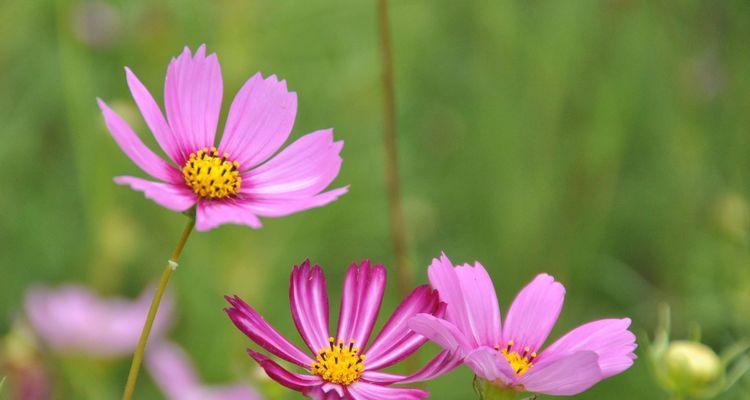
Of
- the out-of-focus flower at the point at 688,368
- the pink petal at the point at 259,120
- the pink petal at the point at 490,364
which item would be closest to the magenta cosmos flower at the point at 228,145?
the pink petal at the point at 259,120

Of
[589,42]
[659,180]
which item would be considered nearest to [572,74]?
[589,42]

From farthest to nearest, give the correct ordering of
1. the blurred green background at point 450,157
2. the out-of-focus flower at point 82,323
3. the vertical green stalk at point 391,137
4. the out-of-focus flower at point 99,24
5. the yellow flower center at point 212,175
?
the out-of-focus flower at point 99,24, the blurred green background at point 450,157, the out-of-focus flower at point 82,323, the vertical green stalk at point 391,137, the yellow flower center at point 212,175

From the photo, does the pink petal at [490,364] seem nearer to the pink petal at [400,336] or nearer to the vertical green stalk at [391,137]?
the pink petal at [400,336]

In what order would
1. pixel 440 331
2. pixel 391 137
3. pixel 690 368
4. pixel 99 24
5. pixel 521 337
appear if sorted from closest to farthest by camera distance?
pixel 440 331 < pixel 521 337 < pixel 690 368 < pixel 391 137 < pixel 99 24

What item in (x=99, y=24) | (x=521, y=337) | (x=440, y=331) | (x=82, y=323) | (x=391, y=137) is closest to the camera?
(x=440, y=331)

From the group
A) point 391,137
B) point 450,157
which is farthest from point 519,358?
point 450,157

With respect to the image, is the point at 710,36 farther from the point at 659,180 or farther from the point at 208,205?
the point at 208,205

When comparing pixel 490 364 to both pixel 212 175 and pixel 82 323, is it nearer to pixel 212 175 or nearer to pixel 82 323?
pixel 212 175
